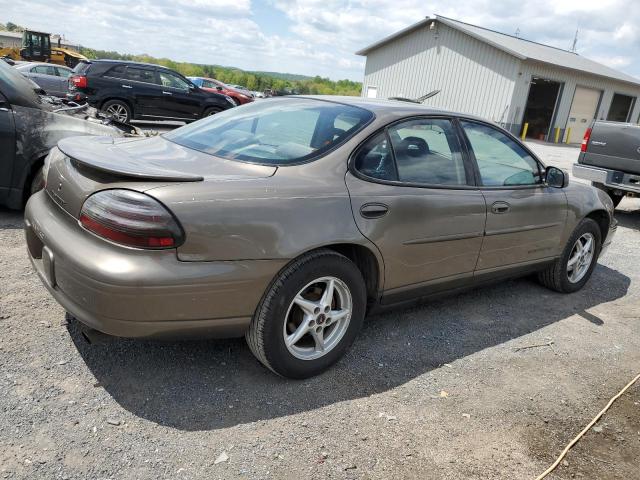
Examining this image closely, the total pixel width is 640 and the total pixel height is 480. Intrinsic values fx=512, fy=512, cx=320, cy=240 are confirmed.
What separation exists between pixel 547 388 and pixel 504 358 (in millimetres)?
354

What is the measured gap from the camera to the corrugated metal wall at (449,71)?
74.3ft

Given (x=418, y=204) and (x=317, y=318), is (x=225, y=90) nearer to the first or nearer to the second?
(x=418, y=204)

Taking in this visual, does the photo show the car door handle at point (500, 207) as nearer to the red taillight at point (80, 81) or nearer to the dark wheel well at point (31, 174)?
the dark wheel well at point (31, 174)

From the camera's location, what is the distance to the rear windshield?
9.48ft

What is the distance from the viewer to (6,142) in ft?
15.1

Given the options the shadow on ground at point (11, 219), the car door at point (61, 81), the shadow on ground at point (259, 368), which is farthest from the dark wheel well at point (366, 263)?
the car door at point (61, 81)

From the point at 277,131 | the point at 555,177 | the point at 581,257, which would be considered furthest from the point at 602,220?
the point at 277,131

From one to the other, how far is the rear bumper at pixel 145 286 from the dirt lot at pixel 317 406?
1.40ft

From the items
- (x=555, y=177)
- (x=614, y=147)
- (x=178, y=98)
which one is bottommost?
(x=178, y=98)

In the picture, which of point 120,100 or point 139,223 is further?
point 120,100

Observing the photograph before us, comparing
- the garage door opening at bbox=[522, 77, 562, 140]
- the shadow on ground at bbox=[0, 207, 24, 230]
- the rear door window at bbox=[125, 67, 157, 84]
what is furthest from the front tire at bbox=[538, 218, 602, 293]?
the garage door opening at bbox=[522, 77, 562, 140]

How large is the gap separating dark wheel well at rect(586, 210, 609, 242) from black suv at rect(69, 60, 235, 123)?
1105 centimetres

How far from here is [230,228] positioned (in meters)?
2.39

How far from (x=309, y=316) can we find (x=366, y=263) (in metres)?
0.50
